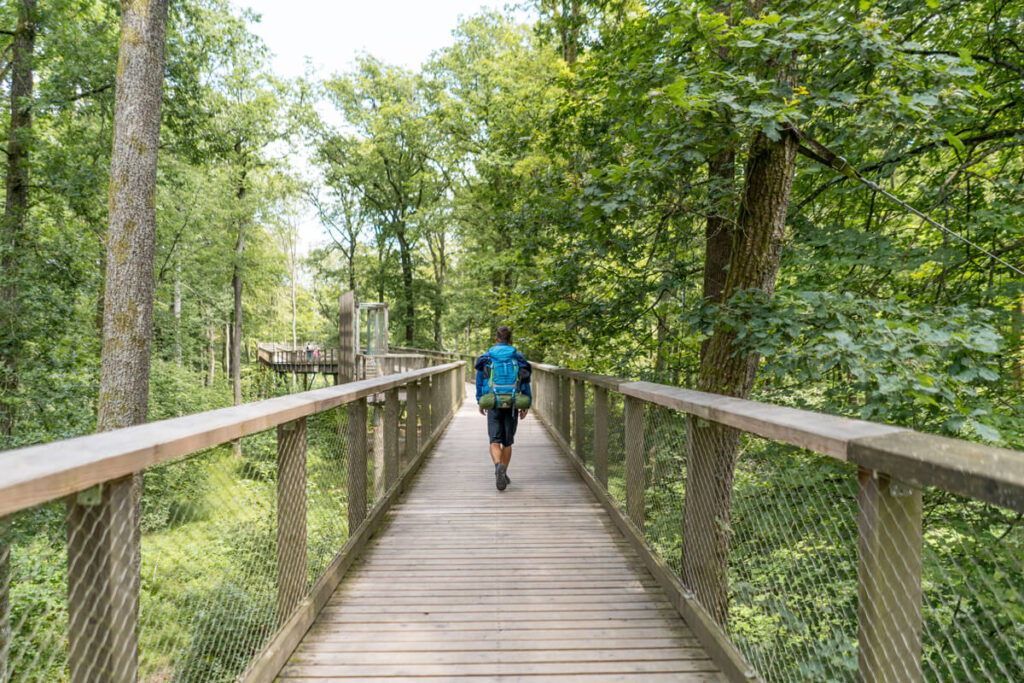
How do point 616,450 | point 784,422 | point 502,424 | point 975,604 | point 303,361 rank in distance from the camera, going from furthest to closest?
point 303,361, point 502,424, point 616,450, point 784,422, point 975,604

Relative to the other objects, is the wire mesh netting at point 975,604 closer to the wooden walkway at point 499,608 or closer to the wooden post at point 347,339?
the wooden walkway at point 499,608

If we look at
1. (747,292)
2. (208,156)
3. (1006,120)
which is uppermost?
(208,156)

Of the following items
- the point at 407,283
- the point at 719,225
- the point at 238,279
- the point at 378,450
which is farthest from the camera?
the point at 407,283

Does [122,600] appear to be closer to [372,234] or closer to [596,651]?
[596,651]

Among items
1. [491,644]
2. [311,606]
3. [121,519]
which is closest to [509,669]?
[491,644]

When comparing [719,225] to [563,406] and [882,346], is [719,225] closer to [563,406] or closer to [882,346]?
[882,346]

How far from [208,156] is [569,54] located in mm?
A: 8473

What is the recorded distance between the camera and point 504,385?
20.1ft

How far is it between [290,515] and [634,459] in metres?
2.39

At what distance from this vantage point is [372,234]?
3288 centimetres

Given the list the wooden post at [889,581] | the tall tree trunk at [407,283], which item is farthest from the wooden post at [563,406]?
the tall tree trunk at [407,283]

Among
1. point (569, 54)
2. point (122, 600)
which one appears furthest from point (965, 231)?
point (569, 54)

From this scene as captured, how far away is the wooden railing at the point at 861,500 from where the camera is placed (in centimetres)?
140

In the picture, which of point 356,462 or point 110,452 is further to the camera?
point 356,462
